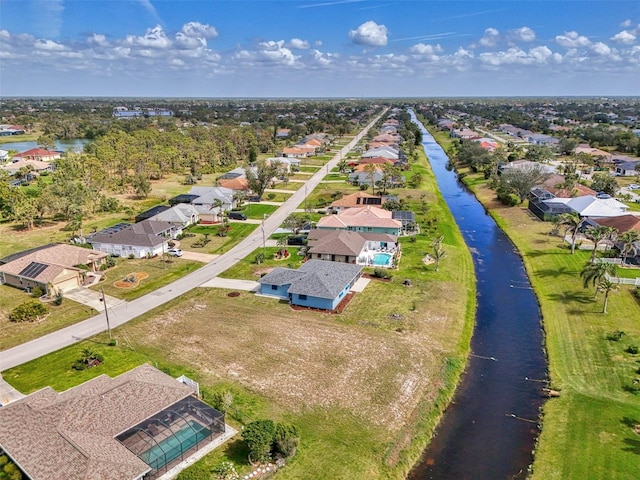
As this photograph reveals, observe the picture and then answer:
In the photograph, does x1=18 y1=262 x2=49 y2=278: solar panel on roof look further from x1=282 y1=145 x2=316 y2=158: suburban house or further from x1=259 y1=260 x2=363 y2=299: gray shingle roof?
x1=282 y1=145 x2=316 y2=158: suburban house

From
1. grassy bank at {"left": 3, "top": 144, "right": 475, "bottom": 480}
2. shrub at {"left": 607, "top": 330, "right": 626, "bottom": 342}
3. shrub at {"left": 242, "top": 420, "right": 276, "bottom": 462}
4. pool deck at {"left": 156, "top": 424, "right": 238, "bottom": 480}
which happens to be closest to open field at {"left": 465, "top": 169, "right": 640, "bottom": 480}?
shrub at {"left": 607, "top": 330, "right": 626, "bottom": 342}

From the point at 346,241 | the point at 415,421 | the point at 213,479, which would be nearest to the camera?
the point at 213,479

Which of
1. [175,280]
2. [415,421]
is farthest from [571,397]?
[175,280]

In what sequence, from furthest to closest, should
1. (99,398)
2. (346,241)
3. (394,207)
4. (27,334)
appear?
(394,207) → (346,241) → (27,334) → (99,398)

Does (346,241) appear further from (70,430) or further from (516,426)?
(70,430)

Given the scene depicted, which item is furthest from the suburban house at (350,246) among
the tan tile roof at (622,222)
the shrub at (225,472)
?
the shrub at (225,472)

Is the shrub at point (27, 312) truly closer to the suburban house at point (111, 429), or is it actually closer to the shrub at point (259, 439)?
the suburban house at point (111, 429)

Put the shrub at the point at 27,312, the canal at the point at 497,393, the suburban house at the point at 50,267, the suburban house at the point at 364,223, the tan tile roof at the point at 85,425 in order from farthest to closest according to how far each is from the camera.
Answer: the suburban house at the point at 364,223 < the suburban house at the point at 50,267 < the shrub at the point at 27,312 < the canal at the point at 497,393 < the tan tile roof at the point at 85,425
